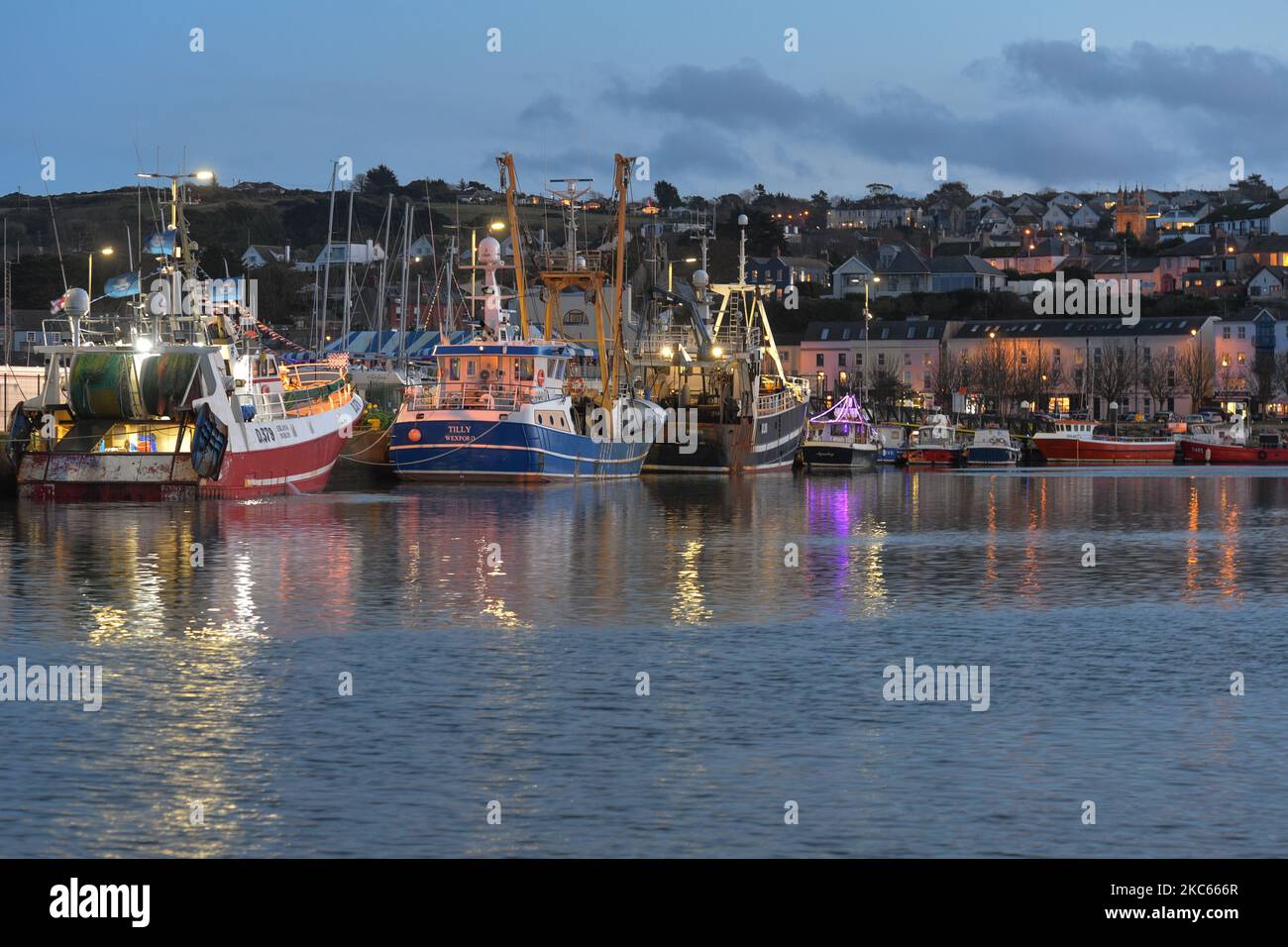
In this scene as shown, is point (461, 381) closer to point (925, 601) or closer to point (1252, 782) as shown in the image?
point (925, 601)

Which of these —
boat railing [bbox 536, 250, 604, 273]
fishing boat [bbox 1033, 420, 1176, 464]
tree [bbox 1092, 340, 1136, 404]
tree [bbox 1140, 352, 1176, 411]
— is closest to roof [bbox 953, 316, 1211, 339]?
tree [bbox 1092, 340, 1136, 404]

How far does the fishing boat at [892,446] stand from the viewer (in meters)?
112

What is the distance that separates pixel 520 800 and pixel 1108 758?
600cm

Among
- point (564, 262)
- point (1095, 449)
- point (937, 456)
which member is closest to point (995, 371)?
point (1095, 449)

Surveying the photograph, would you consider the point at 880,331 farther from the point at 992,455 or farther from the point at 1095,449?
the point at 992,455

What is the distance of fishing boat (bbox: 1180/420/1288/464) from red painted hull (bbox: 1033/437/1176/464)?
2128 millimetres

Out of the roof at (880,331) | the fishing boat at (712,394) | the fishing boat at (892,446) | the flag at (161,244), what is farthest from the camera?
the roof at (880,331)

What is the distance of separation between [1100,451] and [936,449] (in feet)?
38.1

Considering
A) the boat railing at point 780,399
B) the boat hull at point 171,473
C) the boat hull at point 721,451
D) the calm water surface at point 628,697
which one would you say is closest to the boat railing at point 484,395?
the boat hull at point 171,473

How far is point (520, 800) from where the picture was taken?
54.8 ft

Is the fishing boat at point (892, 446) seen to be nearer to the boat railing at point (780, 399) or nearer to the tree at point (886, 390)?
the boat railing at point (780, 399)

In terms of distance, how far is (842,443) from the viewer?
101250 mm

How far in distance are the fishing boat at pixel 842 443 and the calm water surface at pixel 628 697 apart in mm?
53772
